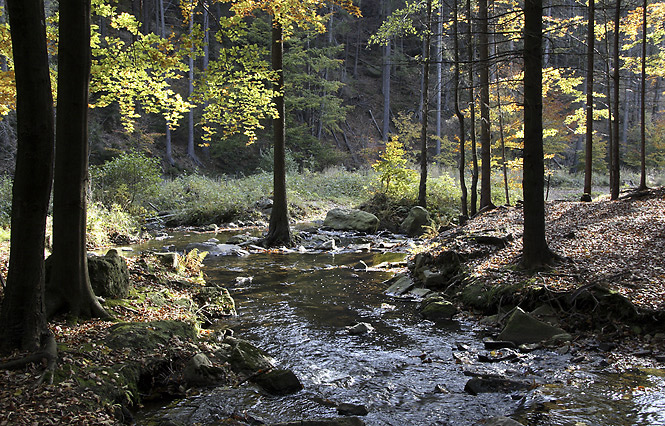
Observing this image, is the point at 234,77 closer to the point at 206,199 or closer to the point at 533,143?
the point at 533,143

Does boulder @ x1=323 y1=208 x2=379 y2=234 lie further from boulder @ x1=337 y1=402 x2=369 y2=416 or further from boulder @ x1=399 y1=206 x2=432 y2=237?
boulder @ x1=337 y1=402 x2=369 y2=416

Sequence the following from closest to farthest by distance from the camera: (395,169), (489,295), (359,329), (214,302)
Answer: (359,329) → (489,295) → (214,302) → (395,169)

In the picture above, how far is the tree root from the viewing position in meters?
3.72

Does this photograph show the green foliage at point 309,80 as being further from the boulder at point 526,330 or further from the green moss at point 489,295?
the boulder at point 526,330

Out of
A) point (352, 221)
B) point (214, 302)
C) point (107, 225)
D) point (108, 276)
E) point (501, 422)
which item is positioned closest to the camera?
point (501, 422)

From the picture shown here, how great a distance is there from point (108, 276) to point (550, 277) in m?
6.52

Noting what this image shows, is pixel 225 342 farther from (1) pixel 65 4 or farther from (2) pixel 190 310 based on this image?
(1) pixel 65 4

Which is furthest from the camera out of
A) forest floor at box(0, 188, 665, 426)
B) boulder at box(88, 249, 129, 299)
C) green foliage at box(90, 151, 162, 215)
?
green foliage at box(90, 151, 162, 215)

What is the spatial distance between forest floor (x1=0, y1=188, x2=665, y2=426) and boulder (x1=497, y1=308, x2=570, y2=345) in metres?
0.73

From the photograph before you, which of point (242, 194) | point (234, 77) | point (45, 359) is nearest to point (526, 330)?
point (45, 359)

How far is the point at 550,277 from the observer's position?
6.88 m

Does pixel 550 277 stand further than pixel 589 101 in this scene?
No

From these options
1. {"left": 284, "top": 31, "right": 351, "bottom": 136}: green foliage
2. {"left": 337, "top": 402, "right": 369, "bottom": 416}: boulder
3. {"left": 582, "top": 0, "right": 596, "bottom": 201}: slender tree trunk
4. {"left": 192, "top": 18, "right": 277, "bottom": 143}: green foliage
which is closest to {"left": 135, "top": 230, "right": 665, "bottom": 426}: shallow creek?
{"left": 337, "top": 402, "right": 369, "bottom": 416}: boulder

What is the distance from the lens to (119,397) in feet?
13.4
